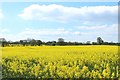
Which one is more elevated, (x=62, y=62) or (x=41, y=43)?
(x=41, y=43)

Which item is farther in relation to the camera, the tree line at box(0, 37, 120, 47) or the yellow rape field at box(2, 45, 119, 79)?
the tree line at box(0, 37, 120, 47)

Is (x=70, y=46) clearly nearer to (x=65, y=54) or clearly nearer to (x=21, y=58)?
(x=65, y=54)

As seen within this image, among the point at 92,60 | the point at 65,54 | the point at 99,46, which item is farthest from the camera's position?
the point at 99,46

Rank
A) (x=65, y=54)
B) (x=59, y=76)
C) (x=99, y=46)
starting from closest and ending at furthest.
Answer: (x=59, y=76), (x=65, y=54), (x=99, y=46)

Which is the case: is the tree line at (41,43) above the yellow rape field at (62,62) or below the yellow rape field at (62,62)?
above

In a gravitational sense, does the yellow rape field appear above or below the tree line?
below

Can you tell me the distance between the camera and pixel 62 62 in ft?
24.0

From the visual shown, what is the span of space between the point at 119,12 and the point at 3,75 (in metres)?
2.70

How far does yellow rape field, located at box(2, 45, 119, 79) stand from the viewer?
22.4 feet

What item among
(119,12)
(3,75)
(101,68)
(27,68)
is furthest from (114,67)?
(3,75)

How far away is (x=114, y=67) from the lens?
7086 mm

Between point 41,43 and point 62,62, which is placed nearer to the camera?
point 62,62

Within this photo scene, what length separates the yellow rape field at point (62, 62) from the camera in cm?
682

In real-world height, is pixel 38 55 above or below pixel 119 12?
below
